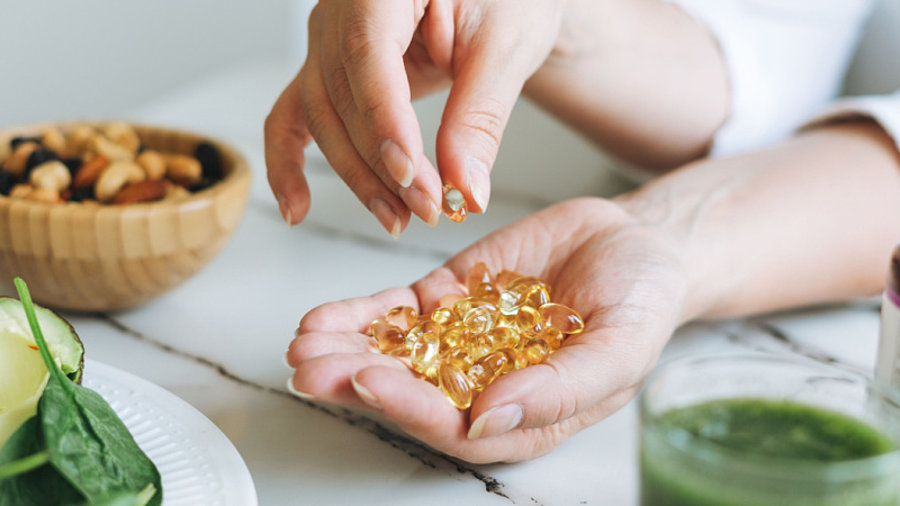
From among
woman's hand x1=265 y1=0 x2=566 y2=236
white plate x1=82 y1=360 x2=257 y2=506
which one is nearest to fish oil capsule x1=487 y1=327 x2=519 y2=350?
woman's hand x1=265 y1=0 x2=566 y2=236

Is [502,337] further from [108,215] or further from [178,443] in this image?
[108,215]

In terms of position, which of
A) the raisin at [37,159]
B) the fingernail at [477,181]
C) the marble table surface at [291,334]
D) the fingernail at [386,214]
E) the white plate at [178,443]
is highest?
the fingernail at [477,181]

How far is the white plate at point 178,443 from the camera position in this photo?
0.55 m

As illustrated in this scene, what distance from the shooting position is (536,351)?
26.0 inches

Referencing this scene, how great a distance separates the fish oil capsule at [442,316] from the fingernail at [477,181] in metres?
0.10

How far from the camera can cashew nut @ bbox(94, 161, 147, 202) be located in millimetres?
893

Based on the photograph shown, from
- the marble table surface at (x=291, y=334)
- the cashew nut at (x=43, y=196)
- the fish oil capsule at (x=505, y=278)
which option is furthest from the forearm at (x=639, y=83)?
the cashew nut at (x=43, y=196)

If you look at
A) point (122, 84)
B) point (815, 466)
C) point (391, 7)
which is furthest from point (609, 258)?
point (122, 84)

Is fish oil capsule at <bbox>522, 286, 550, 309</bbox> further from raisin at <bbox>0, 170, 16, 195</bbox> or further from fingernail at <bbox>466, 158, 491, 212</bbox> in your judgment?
raisin at <bbox>0, 170, 16, 195</bbox>

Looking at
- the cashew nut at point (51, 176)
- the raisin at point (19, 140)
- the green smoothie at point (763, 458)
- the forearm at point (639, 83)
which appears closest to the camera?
the green smoothie at point (763, 458)

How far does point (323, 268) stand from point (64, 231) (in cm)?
33

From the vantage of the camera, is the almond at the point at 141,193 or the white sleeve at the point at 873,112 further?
the white sleeve at the point at 873,112

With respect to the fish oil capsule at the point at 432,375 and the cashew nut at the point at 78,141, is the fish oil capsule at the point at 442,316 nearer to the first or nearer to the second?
the fish oil capsule at the point at 432,375

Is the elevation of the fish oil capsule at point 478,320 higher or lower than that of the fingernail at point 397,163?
lower
